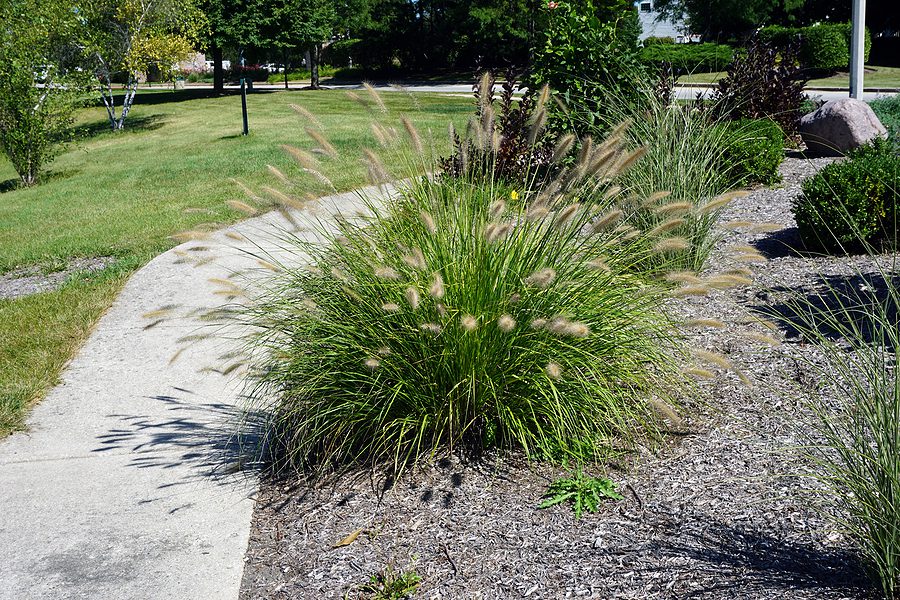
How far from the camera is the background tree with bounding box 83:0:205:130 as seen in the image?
2045 centimetres

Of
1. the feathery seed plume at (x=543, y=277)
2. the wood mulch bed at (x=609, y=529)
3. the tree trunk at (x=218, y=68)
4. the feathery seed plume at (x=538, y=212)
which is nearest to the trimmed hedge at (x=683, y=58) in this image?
the feathery seed plume at (x=538, y=212)

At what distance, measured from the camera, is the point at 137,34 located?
20.9 metres

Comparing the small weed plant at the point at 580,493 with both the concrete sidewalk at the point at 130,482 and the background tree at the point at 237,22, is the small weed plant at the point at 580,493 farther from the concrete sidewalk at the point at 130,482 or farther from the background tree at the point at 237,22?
the background tree at the point at 237,22

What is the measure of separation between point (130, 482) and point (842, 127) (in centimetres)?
971

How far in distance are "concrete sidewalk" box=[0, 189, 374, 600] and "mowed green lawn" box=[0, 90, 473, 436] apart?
361 mm

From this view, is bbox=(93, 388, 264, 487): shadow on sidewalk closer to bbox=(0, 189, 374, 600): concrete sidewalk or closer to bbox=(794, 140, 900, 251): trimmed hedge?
bbox=(0, 189, 374, 600): concrete sidewalk

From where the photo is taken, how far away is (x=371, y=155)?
3895 mm

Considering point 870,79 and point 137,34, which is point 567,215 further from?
point 870,79

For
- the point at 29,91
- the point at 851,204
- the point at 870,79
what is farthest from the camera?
the point at 870,79

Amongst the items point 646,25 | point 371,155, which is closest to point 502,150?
point 371,155

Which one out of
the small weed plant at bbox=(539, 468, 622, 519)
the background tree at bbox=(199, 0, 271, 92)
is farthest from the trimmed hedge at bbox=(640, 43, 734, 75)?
the background tree at bbox=(199, 0, 271, 92)

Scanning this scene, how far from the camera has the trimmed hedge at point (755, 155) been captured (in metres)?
8.58

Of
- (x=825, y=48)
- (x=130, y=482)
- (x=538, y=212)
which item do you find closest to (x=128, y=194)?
(x=130, y=482)

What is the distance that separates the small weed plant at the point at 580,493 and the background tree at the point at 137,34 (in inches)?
786
